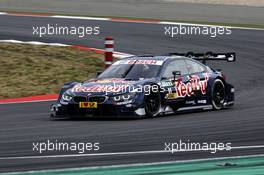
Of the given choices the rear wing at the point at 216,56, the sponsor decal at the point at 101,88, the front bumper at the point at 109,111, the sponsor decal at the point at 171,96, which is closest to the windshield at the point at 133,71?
the sponsor decal at the point at 171,96

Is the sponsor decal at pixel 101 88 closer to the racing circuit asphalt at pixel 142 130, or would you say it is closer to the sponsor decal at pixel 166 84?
the racing circuit asphalt at pixel 142 130

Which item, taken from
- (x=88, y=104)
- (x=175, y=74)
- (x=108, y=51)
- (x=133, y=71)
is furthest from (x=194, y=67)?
(x=108, y=51)

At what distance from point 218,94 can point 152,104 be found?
2.22 metres

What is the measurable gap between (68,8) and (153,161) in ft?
79.4

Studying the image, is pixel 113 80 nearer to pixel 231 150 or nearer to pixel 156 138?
pixel 156 138

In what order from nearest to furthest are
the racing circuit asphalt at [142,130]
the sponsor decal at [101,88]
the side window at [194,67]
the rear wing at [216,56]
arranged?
the racing circuit asphalt at [142,130] → the sponsor decal at [101,88] → the side window at [194,67] → the rear wing at [216,56]

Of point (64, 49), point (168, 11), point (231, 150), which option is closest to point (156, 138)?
point (231, 150)

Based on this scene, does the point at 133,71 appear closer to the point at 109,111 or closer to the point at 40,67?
the point at 109,111

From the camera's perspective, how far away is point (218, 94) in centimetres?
1845

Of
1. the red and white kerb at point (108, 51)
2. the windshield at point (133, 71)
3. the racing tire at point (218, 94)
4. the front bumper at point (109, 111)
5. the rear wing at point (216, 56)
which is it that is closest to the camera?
the front bumper at point (109, 111)

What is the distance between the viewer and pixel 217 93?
18.4m

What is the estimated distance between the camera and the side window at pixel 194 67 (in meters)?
18.1

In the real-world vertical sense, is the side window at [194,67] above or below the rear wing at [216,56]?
below

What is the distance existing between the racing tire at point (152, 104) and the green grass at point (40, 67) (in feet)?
15.0
